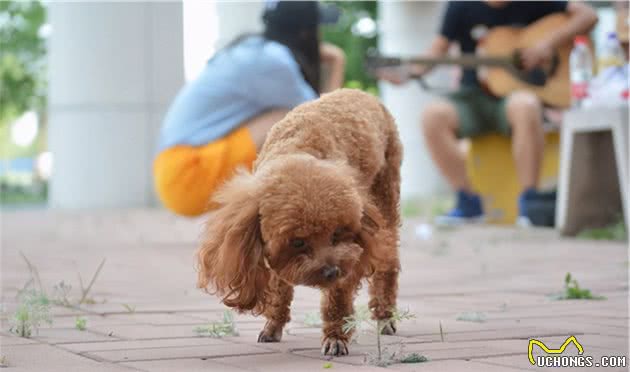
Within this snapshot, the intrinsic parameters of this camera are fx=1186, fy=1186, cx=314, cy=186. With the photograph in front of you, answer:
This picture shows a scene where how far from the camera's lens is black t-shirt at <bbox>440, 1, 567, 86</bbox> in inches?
352

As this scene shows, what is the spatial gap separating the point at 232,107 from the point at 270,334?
3.62 m

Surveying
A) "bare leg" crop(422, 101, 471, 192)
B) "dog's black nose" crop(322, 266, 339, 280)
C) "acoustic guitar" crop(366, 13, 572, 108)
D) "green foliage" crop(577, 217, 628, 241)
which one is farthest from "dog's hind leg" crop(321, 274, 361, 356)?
"acoustic guitar" crop(366, 13, 572, 108)

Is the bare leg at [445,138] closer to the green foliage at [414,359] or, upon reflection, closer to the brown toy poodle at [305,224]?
the brown toy poodle at [305,224]

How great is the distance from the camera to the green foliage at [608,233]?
24.1 ft

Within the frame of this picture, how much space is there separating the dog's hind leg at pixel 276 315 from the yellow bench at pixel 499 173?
19.1 ft

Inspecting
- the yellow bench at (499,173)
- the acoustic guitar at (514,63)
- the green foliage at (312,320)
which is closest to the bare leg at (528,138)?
the acoustic guitar at (514,63)

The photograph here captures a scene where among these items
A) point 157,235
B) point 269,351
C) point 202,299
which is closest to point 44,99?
point 157,235

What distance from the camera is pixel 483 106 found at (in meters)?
8.88

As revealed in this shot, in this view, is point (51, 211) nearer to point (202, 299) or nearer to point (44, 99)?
point (202, 299)

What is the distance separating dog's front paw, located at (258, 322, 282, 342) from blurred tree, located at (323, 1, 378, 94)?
1706cm

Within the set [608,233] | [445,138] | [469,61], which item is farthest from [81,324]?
[469,61]

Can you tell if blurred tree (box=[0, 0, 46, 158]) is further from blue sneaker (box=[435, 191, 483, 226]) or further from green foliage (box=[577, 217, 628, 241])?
green foliage (box=[577, 217, 628, 241])

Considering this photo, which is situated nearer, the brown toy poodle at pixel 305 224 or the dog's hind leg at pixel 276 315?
the brown toy poodle at pixel 305 224

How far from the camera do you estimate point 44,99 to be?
22.5 meters
